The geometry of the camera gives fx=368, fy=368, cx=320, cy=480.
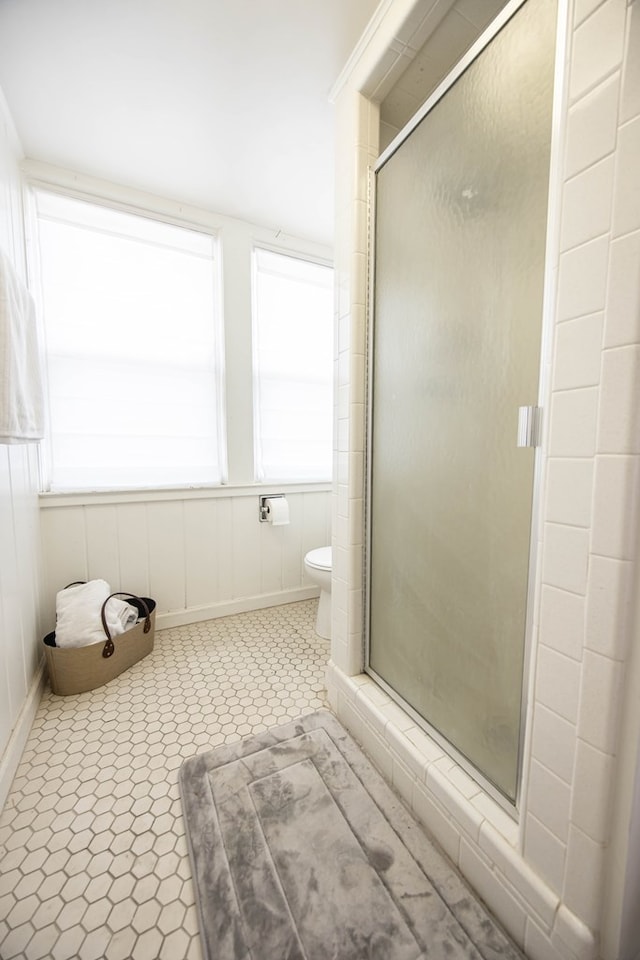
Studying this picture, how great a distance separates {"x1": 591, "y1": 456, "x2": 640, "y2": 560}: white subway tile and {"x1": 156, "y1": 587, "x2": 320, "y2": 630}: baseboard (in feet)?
6.61

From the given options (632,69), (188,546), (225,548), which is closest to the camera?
(632,69)

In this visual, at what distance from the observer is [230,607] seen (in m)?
2.24

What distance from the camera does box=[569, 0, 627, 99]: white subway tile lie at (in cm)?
57

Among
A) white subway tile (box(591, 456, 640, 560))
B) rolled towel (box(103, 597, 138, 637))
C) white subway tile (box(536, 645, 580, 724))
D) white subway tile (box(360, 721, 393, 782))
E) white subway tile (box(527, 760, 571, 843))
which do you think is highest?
white subway tile (box(591, 456, 640, 560))

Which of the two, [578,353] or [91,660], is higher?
[578,353]

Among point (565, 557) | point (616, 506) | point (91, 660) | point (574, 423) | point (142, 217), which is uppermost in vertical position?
point (142, 217)

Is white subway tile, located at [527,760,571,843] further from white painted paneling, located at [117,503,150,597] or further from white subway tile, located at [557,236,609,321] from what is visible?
white painted paneling, located at [117,503,150,597]

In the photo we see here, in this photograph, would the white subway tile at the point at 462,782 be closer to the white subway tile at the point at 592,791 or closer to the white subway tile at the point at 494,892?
the white subway tile at the point at 494,892

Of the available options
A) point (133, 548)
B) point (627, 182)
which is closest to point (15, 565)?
point (133, 548)

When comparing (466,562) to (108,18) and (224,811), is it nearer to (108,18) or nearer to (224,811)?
(224,811)

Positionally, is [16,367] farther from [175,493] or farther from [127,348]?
[175,493]

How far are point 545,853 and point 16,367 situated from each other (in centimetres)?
173

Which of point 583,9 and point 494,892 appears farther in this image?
point 494,892

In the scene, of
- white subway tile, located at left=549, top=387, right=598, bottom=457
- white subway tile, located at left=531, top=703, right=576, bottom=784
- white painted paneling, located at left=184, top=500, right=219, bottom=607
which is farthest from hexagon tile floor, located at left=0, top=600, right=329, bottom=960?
white subway tile, located at left=549, top=387, right=598, bottom=457
